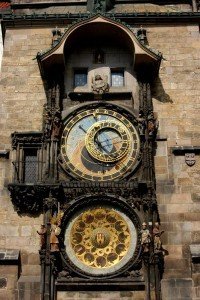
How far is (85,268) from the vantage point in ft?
38.2

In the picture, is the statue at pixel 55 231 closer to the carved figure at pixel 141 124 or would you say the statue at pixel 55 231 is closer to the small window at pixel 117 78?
the carved figure at pixel 141 124

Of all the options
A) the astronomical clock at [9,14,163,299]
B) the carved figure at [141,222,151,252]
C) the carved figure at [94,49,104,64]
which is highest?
the carved figure at [94,49,104,64]

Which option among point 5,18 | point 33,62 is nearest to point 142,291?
point 33,62

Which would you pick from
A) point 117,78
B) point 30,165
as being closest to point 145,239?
point 30,165

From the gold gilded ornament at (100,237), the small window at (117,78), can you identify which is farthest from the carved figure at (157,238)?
the small window at (117,78)

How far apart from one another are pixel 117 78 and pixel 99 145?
210 cm

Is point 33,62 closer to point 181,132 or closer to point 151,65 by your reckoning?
point 151,65

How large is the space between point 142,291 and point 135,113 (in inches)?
166

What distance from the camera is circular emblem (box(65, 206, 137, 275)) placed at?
11703mm

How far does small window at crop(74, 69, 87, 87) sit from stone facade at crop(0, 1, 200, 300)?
90 centimetres

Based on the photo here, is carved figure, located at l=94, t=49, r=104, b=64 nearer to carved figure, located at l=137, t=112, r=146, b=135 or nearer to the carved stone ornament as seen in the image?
carved figure, located at l=137, t=112, r=146, b=135

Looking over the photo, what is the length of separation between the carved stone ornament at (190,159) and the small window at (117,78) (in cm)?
258

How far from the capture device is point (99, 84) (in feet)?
44.8

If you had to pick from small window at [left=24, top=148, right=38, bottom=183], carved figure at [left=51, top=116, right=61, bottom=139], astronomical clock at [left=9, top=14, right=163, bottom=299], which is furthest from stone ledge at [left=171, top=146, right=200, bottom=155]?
small window at [left=24, top=148, right=38, bottom=183]
